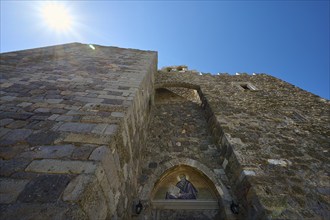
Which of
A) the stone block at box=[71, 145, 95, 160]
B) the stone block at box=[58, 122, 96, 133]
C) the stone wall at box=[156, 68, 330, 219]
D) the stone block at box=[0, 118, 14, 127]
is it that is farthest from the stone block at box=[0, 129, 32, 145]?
the stone wall at box=[156, 68, 330, 219]

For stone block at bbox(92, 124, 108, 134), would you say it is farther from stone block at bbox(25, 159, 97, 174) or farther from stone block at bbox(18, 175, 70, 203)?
stone block at bbox(18, 175, 70, 203)

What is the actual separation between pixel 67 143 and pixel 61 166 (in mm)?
322

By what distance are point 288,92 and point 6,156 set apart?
24.5 feet

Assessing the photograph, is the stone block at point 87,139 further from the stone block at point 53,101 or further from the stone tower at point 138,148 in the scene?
the stone block at point 53,101

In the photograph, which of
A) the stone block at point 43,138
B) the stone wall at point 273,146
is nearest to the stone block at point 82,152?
the stone block at point 43,138

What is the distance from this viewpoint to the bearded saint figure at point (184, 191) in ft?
11.3

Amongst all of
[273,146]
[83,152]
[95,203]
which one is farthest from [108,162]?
[273,146]

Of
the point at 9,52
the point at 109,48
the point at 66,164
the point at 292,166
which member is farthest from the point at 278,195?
the point at 9,52

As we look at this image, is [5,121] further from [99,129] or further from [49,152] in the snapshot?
[99,129]

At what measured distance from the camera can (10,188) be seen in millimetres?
1569

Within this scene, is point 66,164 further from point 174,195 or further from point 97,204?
point 174,195

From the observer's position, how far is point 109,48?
6.85 metres

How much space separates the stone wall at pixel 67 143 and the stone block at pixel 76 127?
0.4 inches

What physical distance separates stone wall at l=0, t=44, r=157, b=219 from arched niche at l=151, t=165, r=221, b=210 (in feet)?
2.03
